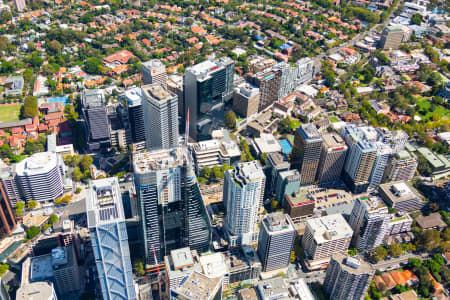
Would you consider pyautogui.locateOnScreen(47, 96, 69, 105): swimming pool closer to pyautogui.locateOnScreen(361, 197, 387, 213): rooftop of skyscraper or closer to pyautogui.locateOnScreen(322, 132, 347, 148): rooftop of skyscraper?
pyautogui.locateOnScreen(322, 132, 347, 148): rooftop of skyscraper

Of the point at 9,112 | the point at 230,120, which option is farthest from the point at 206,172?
the point at 9,112

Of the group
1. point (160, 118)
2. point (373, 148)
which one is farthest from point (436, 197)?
point (160, 118)

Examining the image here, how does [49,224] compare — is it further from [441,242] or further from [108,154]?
[441,242]

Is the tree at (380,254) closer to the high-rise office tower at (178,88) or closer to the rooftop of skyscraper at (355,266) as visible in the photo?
the rooftop of skyscraper at (355,266)

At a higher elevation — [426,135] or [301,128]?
[301,128]

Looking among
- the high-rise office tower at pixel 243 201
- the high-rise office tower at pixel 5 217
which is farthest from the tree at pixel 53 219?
the high-rise office tower at pixel 243 201

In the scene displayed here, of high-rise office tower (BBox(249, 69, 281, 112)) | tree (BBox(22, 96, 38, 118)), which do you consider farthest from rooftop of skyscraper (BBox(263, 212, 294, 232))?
tree (BBox(22, 96, 38, 118))
